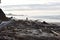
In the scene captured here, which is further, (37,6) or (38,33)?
Result: (37,6)

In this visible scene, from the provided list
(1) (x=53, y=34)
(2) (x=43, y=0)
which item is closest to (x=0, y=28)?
(1) (x=53, y=34)

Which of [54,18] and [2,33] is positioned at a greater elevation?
[2,33]

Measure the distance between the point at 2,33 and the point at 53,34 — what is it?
155 centimetres

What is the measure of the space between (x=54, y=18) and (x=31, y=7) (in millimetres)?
5247

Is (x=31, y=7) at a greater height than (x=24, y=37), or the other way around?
(x=24, y=37)

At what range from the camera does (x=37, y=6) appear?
1898cm

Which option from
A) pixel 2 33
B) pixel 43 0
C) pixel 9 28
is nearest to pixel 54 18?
pixel 9 28

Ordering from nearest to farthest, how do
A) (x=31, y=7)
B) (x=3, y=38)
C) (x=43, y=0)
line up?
(x=3, y=38) < (x=31, y=7) < (x=43, y=0)

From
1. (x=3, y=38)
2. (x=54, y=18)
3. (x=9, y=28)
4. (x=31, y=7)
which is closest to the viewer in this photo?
(x=3, y=38)

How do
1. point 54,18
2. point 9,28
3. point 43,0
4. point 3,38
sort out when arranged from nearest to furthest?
point 3,38, point 9,28, point 54,18, point 43,0

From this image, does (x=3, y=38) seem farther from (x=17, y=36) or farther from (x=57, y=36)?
(x=57, y=36)

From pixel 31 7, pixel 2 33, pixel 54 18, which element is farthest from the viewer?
pixel 31 7

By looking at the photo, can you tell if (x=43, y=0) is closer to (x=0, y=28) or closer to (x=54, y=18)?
(x=54, y=18)

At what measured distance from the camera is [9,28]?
8766mm
